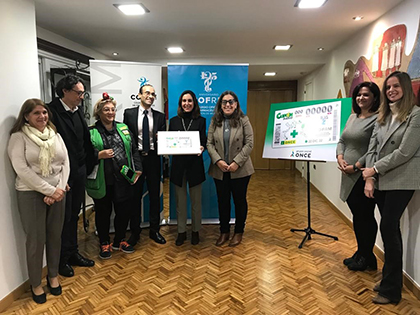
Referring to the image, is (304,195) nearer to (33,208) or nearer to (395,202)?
(395,202)

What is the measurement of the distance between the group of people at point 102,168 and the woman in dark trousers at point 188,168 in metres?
0.01

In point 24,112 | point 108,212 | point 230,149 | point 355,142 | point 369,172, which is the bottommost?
point 108,212

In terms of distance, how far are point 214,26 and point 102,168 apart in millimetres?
2275

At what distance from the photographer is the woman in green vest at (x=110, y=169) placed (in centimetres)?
287

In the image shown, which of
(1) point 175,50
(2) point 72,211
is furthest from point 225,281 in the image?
(1) point 175,50

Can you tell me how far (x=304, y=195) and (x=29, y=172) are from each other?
184 inches

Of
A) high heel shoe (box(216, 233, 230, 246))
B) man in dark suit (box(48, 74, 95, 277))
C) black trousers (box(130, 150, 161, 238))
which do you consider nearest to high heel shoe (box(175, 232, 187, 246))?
black trousers (box(130, 150, 161, 238))

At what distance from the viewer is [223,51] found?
5293mm

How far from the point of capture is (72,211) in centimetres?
278

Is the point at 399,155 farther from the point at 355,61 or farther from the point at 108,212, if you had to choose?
the point at 108,212

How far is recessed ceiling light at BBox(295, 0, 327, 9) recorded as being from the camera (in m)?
2.90

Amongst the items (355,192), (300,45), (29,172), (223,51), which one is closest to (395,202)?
(355,192)

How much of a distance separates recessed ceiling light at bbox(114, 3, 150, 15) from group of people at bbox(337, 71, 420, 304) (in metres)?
2.29

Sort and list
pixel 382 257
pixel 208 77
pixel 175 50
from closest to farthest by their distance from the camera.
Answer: pixel 382 257, pixel 208 77, pixel 175 50
